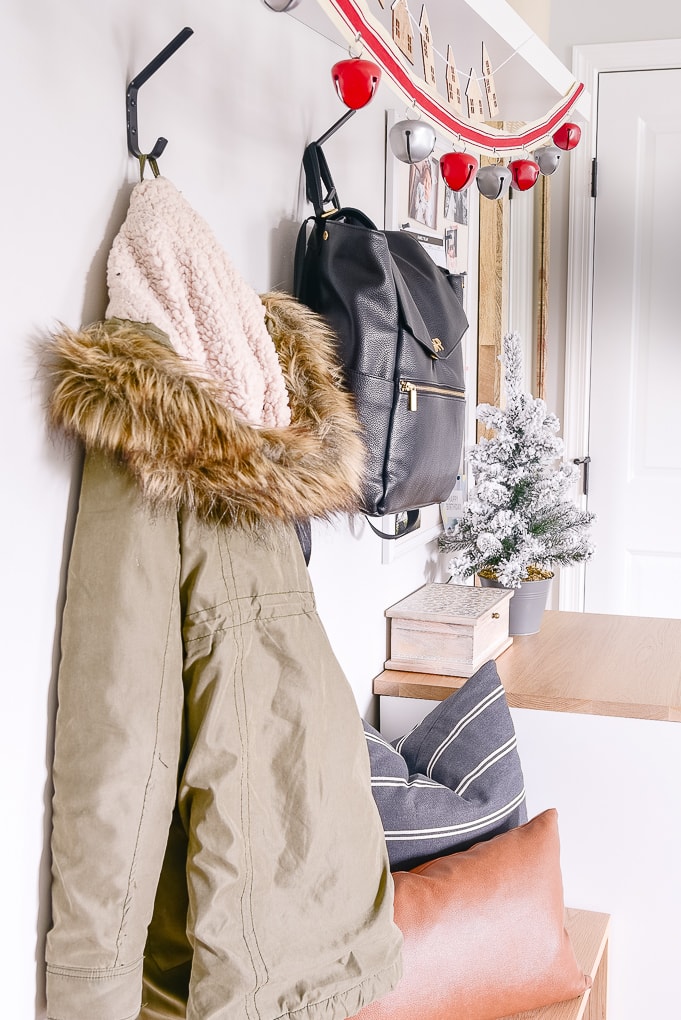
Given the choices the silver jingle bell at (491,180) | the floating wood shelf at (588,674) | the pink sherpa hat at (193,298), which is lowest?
the floating wood shelf at (588,674)

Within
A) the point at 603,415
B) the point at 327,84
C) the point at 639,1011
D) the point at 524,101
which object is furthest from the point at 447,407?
the point at 603,415

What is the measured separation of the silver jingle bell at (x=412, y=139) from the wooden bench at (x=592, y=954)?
989 mm

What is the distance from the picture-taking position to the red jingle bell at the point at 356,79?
2.91ft

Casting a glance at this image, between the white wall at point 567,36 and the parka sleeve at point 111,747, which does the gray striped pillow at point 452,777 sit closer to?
the parka sleeve at point 111,747

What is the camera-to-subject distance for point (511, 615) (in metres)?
1.82

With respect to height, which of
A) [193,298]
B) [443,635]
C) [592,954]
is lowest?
[592,954]

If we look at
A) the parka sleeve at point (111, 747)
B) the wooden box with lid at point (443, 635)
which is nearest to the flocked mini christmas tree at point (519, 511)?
the wooden box with lid at point (443, 635)

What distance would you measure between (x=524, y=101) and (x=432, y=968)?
128 centimetres

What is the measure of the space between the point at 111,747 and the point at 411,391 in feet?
2.01

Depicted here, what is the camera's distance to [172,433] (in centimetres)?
77

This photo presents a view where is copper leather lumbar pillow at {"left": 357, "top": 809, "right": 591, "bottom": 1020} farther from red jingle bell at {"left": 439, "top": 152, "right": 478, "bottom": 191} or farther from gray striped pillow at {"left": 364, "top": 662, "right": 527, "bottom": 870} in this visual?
red jingle bell at {"left": 439, "top": 152, "right": 478, "bottom": 191}

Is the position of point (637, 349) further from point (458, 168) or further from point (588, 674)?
point (458, 168)

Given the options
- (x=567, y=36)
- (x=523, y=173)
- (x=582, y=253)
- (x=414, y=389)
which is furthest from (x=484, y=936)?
(x=567, y=36)

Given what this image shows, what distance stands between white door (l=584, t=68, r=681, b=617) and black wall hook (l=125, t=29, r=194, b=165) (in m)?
1.87
